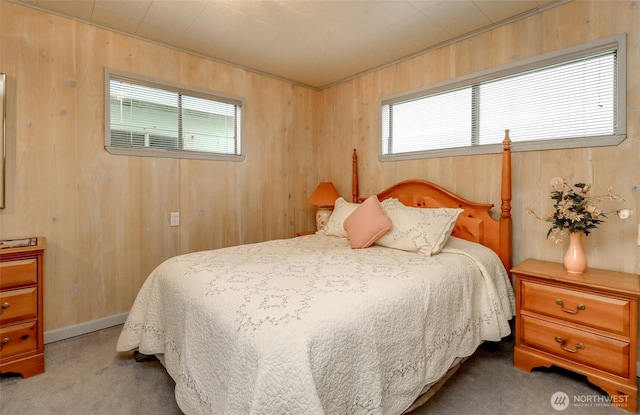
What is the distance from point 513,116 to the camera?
2.46 metres

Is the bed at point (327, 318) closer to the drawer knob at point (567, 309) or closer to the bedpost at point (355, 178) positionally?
the drawer knob at point (567, 309)

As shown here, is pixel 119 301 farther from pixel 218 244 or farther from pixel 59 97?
pixel 59 97

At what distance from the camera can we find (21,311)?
6.23 ft

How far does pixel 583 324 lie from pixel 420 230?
41.1 inches

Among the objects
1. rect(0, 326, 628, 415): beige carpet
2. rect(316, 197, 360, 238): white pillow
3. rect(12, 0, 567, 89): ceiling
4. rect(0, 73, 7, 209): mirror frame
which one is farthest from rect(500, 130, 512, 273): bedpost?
rect(0, 73, 7, 209): mirror frame

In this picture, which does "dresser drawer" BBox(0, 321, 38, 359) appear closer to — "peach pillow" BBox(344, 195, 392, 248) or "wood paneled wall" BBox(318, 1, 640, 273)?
"peach pillow" BBox(344, 195, 392, 248)

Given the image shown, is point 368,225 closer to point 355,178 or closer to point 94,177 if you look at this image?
point 355,178

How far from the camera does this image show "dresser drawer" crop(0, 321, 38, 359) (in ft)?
6.07

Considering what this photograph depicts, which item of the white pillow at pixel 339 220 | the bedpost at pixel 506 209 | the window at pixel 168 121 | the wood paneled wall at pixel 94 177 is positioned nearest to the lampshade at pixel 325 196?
the white pillow at pixel 339 220

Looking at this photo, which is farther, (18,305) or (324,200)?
(324,200)

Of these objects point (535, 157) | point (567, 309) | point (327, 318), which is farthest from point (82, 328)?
point (535, 157)

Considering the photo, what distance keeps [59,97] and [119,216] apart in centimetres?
100

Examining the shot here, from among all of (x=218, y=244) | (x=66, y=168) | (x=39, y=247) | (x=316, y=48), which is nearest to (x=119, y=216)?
(x=66, y=168)

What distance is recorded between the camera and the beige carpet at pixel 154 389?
163cm
